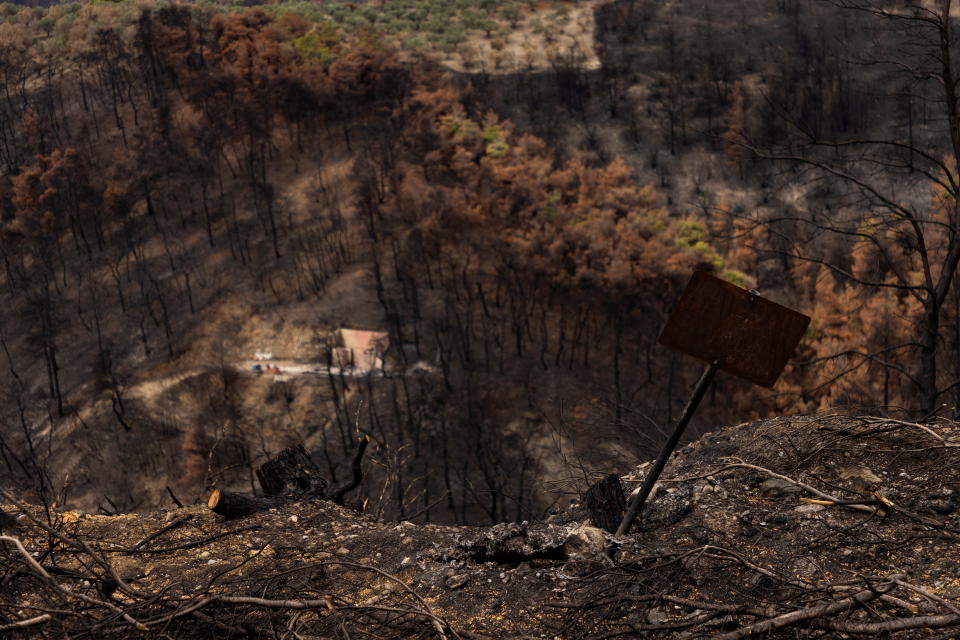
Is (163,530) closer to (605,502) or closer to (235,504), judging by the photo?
(235,504)

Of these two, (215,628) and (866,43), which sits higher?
(866,43)

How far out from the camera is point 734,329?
445 cm

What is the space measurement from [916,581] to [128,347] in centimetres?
A: 3809

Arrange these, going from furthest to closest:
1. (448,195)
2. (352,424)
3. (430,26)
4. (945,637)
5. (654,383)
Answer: (430,26) → (448,195) → (654,383) → (352,424) → (945,637)

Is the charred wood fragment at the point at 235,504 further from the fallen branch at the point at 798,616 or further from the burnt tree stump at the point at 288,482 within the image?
the fallen branch at the point at 798,616

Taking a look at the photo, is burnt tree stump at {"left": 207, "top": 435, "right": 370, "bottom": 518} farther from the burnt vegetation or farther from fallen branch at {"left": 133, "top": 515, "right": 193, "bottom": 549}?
the burnt vegetation

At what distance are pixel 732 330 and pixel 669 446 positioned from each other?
2.80ft

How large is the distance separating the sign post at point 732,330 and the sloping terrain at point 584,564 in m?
0.87

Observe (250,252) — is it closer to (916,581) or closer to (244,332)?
(244,332)

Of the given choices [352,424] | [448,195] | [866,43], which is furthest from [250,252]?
[866,43]

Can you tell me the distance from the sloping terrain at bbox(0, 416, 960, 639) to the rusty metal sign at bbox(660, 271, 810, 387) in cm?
86

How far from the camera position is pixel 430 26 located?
54906 millimetres

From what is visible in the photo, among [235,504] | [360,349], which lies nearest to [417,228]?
[360,349]

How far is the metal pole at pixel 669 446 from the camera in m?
4.56
